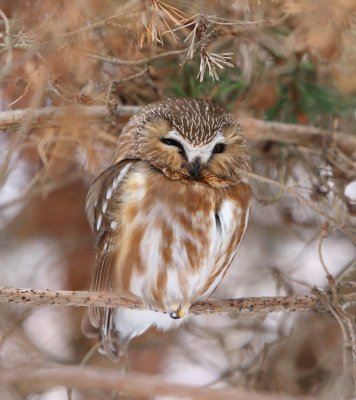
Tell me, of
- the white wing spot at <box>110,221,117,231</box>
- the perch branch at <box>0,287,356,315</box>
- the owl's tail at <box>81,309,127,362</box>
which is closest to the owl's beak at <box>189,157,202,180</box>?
the white wing spot at <box>110,221,117,231</box>

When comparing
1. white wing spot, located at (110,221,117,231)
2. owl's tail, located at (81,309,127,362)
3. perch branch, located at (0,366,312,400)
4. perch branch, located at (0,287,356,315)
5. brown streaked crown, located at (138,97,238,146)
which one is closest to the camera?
perch branch, located at (0,366,312,400)

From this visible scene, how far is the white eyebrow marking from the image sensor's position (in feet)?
9.17

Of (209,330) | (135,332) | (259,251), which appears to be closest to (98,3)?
(135,332)

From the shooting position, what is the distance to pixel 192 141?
2785 millimetres

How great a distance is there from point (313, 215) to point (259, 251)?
0.62m

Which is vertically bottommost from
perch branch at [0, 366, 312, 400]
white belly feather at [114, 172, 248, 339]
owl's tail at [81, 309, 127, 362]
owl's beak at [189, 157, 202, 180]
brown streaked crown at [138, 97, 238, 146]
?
perch branch at [0, 366, 312, 400]

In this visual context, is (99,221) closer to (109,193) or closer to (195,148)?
(109,193)

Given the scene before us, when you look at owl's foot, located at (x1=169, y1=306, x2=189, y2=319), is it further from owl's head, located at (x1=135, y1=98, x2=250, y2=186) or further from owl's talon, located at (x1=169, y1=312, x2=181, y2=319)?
owl's head, located at (x1=135, y1=98, x2=250, y2=186)

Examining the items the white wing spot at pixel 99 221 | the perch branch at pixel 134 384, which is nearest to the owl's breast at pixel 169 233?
the white wing spot at pixel 99 221

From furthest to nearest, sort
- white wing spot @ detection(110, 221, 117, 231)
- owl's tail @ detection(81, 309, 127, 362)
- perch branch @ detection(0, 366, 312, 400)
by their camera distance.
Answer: owl's tail @ detection(81, 309, 127, 362) < white wing spot @ detection(110, 221, 117, 231) < perch branch @ detection(0, 366, 312, 400)

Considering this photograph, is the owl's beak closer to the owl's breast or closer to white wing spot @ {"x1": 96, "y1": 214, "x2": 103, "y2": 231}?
the owl's breast

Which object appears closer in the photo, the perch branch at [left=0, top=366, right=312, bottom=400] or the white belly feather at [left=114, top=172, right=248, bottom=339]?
the perch branch at [left=0, top=366, right=312, bottom=400]

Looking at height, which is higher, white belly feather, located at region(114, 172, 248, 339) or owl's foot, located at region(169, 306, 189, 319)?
white belly feather, located at region(114, 172, 248, 339)

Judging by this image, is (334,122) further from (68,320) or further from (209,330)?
(68,320)
